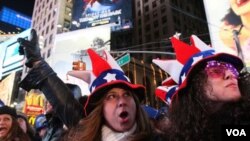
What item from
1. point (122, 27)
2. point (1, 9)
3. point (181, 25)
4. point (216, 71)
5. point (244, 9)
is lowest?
point (216, 71)

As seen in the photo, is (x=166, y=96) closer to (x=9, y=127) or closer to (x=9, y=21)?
(x=9, y=127)

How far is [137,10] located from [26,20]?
29907 millimetres

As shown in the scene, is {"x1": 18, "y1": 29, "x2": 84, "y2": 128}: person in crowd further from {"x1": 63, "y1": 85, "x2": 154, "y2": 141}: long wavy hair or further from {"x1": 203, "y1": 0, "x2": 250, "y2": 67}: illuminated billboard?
{"x1": 203, "y1": 0, "x2": 250, "y2": 67}: illuminated billboard

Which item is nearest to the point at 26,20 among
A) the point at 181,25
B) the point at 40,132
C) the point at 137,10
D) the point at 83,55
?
the point at 137,10

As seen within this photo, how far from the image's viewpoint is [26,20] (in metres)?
67.9

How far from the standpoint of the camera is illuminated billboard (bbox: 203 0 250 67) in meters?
15.4

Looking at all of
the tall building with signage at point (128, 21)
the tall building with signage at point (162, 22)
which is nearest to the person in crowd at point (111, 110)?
the tall building with signage at point (128, 21)

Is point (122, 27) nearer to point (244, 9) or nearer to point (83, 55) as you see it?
point (83, 55)

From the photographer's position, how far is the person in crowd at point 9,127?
3670 mm

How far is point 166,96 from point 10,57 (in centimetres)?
3427

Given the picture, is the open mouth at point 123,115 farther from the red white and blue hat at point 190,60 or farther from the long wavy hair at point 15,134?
the long wavy hair at point 15,134

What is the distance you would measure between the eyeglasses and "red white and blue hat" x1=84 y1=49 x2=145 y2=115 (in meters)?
0.84

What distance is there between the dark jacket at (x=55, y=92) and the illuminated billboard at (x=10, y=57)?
3154 centimetres

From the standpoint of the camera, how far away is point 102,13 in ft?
110
